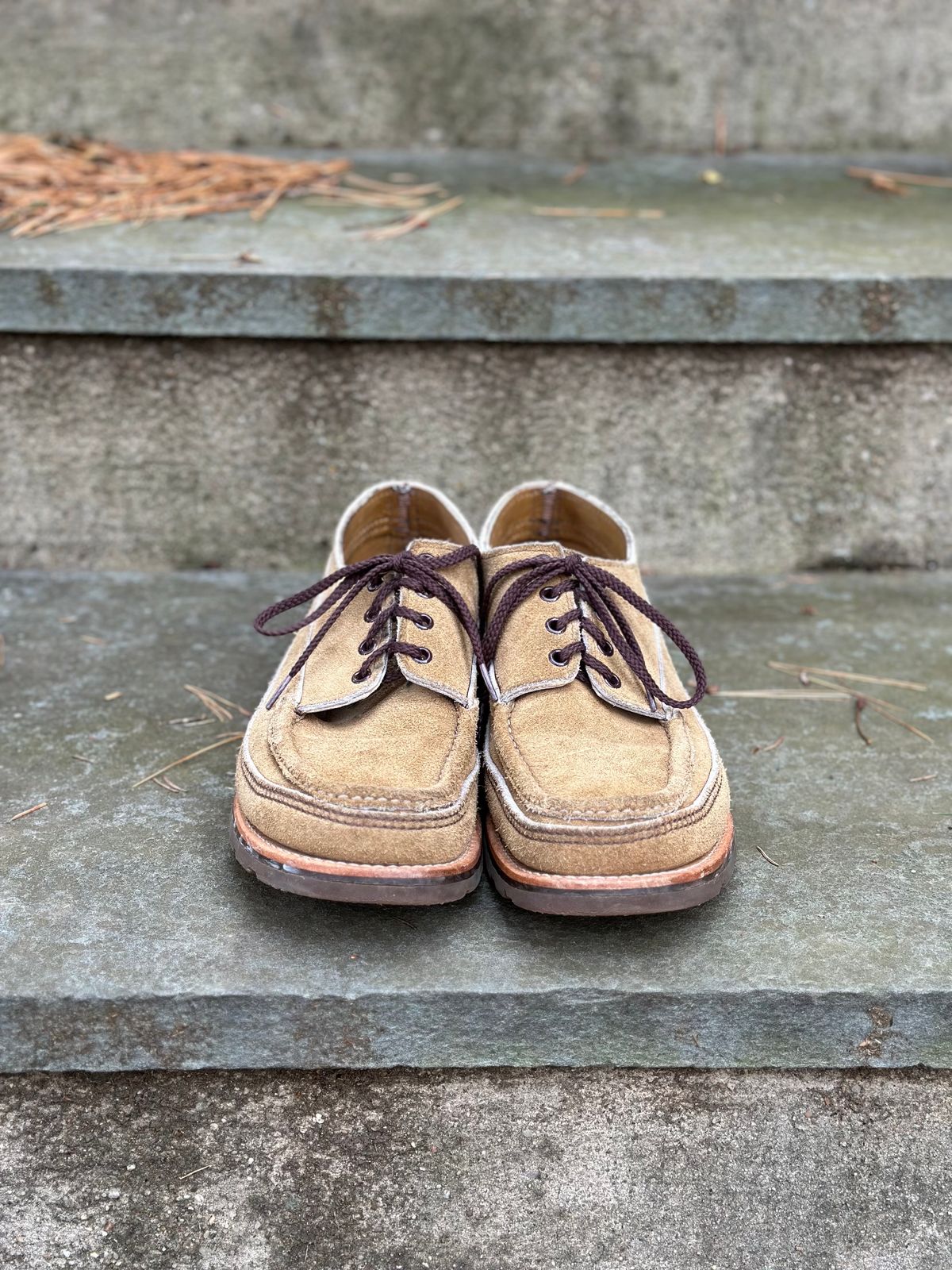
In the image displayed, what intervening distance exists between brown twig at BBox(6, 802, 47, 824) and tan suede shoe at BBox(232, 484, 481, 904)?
26 centimetres

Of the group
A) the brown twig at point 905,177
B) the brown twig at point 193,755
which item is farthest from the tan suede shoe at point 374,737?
the brown twig at point 905,177

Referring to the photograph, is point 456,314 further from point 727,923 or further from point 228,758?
point 727,923

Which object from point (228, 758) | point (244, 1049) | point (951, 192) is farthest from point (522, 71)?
point (244, 1049)

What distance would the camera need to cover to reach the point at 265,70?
2.45m

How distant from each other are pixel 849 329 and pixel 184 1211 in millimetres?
1481

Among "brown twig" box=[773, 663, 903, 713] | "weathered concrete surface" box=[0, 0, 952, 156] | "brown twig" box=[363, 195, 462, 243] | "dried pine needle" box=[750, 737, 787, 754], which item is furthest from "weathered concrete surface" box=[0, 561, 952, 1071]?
"weathered concrete surface" box=[0, 0, 952, 156]

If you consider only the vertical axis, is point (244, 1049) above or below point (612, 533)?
below

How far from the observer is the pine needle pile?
2070 millimetres

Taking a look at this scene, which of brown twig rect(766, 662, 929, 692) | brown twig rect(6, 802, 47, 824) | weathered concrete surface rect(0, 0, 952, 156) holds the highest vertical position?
weathered concrete surface rect(0, 0, 952, 156)

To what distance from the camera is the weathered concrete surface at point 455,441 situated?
6.04 feet

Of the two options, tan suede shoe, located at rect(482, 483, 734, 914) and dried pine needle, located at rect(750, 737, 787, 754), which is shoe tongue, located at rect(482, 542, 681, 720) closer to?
tan suede shoe, located at rect(482, 483, 734, 914)

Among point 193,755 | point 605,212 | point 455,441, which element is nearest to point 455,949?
point 193,755

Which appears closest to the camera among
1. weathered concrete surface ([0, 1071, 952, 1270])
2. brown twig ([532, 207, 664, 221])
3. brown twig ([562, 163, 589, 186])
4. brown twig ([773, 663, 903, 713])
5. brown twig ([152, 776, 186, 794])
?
weathered concrete surface ([0, 1071, 952, 1270])

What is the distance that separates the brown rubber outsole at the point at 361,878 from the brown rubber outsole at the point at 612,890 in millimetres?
53
